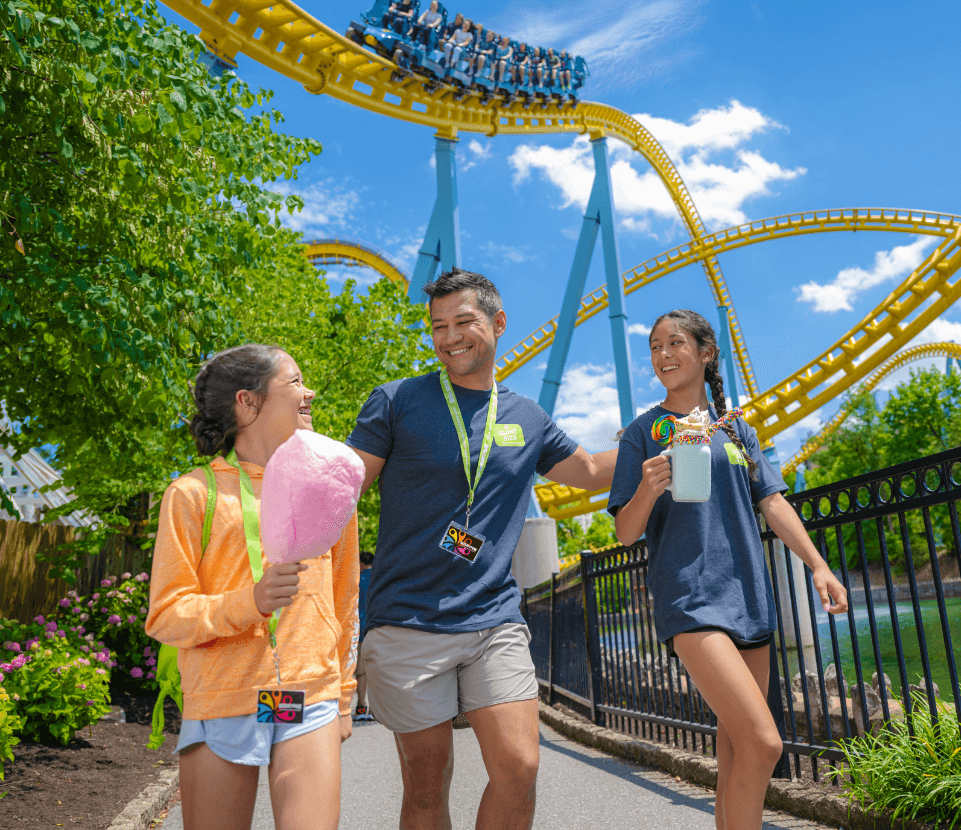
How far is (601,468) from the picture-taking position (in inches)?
116

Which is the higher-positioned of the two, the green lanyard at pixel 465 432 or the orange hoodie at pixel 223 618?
the green lanyard at pixel 465 432

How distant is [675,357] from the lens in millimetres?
2820

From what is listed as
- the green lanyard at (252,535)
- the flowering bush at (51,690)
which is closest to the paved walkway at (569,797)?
the flowering bush at (51,690)

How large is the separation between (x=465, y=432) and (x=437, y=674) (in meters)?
0.73

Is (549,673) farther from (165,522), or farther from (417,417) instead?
(165,522)

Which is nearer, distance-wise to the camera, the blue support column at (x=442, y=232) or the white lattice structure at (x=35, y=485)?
the white lattice structure at (x=35, y=485)

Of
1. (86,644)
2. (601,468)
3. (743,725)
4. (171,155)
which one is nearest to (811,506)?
(601,468)

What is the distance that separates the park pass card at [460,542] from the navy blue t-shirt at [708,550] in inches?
21.8

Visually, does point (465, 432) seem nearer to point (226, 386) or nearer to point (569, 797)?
point (226, 386)

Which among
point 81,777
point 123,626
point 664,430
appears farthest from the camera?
point 123,626

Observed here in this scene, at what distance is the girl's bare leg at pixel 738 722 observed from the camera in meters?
2.40

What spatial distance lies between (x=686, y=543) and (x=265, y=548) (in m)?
1.45

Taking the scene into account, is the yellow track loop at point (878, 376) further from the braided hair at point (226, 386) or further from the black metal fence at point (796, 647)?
the braided hair at point (226, 386)

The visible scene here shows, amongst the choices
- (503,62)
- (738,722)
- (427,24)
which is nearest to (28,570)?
(738,722)
